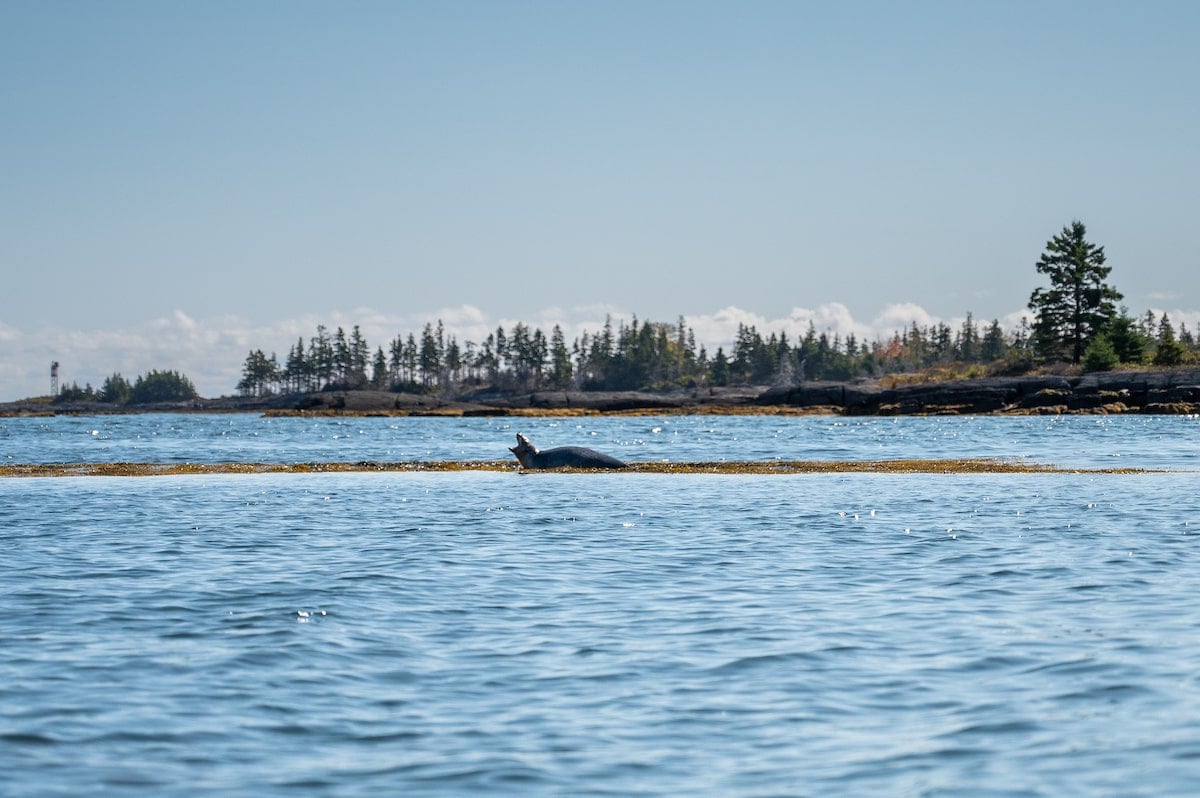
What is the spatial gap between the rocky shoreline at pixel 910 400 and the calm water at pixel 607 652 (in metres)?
83.6

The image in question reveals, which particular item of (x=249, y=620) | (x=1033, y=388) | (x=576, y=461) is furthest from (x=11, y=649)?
(x=1033, y=388)

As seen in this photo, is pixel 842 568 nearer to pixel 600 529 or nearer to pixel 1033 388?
pixel 600 529

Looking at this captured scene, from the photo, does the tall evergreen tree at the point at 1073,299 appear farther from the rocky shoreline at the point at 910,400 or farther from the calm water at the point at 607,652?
the calm water at the point at 607,652

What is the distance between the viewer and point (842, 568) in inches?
728

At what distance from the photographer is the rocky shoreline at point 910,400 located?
104 meters

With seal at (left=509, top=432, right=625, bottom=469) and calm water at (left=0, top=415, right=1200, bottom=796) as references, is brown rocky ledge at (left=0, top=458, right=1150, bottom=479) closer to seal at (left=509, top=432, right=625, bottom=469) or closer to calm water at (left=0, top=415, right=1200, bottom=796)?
seal at (left=509, top=432, right=625, bottom=469)

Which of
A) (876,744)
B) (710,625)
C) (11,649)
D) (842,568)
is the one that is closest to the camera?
(876,744)

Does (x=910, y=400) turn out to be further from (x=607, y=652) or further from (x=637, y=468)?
(x=607, y=652)

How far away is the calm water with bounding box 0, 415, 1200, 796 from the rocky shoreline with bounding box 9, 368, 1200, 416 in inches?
3291

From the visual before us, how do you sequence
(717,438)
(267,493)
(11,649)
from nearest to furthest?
1. (11,649)
2. (267,493)
3. (717,438)

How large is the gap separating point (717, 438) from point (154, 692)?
65.9m

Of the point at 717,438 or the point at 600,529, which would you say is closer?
the point at 600,529

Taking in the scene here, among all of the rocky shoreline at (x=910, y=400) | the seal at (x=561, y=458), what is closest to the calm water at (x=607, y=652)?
the seal at (x=561, y=458)

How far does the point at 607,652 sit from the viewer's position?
12531mm
